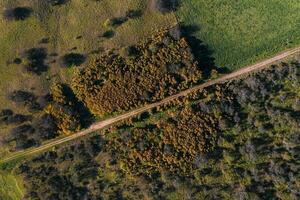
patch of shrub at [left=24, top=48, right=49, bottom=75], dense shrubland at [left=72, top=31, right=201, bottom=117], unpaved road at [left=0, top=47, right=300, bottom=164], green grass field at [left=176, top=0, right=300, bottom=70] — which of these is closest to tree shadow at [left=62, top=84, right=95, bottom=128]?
unpaved road at [left=0, top=47, right=300, bottom=164]

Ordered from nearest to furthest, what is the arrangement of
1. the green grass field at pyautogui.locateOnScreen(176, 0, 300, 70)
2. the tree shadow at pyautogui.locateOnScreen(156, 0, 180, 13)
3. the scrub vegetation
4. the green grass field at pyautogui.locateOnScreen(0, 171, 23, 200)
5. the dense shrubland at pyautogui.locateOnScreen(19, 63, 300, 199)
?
the tree shadow at pyautogui.locateOnScreen(156, 0, 180, 13) < the dense shrubland at pyautogui.locateOnScreen(19, 63, 300, 199) < the scrub vegetation < the green grass field at pyautogui.locateOnScreen(176, 0, 300, 70) < the green grass field at pyautogui.locateOnScreen(0, 171, 23, 200)

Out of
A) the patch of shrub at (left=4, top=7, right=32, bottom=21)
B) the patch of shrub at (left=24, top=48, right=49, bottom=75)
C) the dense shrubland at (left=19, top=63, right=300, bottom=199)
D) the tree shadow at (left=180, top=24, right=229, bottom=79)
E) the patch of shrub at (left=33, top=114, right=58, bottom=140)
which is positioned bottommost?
the dense shrubland at (left=19, top=63, right=300, bottom=199)

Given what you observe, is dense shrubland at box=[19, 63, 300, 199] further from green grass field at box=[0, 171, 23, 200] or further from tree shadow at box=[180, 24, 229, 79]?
tree shadow at box=[180, 24, 229, 79]

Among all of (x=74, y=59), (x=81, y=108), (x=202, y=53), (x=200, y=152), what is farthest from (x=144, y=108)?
(x=74, y=59)

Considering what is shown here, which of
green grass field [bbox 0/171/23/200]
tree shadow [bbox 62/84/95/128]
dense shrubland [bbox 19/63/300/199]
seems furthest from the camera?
green grass field [bbox 0/171/23/200]

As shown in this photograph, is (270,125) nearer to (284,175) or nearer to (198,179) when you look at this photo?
(284,175)

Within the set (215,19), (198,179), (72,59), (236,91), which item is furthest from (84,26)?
(198,179)

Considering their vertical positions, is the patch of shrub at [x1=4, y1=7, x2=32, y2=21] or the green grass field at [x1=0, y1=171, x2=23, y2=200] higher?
the patch of shrub at [x1=4, y1=7, x2=32, y2=21]

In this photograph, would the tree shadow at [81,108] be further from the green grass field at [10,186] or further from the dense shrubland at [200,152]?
the green grass field at [10,186]
